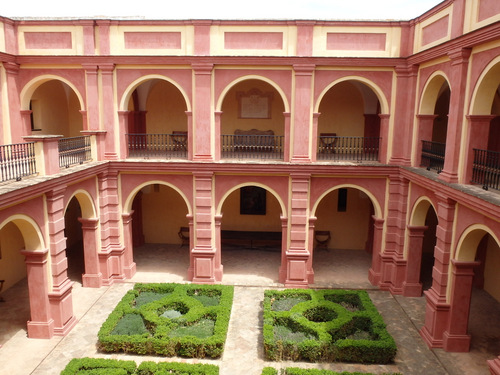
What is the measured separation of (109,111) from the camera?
49.4ft

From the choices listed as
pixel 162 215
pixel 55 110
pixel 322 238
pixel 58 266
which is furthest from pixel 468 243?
pixel 55 110

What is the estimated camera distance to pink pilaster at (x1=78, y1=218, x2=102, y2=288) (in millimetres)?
14997

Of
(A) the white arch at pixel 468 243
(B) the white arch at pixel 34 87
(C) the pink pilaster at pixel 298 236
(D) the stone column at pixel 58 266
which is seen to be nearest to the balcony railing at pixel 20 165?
(D) the stone column at pixel 58 266

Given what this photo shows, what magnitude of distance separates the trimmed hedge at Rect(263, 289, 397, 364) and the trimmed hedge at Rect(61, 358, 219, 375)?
6.24 ft

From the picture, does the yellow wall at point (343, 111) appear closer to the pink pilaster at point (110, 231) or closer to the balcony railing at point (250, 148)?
the balcony railing at point (250, 148)

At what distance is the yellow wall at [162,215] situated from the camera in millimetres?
19844

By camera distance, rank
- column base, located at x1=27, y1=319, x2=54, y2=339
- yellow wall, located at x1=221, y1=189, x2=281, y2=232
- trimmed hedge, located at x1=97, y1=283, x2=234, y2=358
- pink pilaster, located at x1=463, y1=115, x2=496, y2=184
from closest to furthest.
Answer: pink pilaster, located at x1=463, y1=115, x2=496, y2=184 → trimmed hedge, located at x1=97, y1=283, x2=234, y2=358 → column base, located at x1=27, y1=319, x2=54, y2=339 → yellow wall, located at x1=221, y1=189, x2=281, y2=232

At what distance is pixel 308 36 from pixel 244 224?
8.92m

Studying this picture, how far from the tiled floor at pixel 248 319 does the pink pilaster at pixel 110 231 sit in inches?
23.2

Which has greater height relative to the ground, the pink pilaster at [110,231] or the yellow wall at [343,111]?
the yellow wall at [343,111]

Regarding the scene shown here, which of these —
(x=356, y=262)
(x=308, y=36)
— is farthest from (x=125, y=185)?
(x=356, y=262)

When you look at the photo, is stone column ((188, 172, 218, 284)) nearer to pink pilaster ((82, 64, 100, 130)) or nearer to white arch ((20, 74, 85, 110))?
pink pilaster ((82, 64, 100, 130))

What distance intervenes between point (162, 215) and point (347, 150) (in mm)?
8816

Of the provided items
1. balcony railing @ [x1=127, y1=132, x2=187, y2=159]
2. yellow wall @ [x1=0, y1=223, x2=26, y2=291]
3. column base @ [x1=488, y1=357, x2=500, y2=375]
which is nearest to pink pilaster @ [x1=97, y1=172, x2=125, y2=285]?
balcony railing @ [x1=127, y1=132, x2=187, y2=159]
